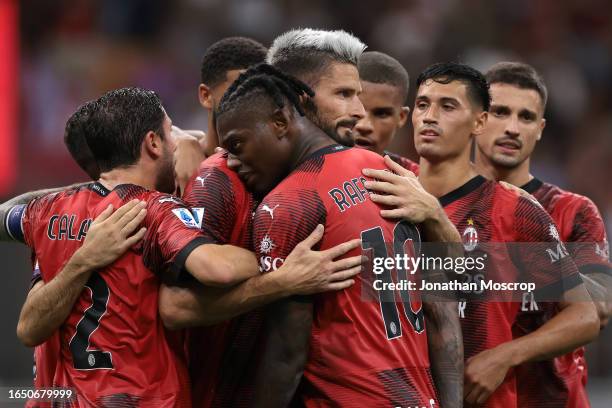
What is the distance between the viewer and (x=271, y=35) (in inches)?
541

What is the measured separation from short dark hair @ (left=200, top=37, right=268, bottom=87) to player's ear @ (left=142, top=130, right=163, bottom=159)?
1.28m

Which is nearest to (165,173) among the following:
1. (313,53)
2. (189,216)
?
(189,216)

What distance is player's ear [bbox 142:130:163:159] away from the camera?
480 cm

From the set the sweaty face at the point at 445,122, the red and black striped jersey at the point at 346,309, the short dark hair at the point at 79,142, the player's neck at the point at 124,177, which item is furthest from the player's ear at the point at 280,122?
the sweaty face at the point at 445,122

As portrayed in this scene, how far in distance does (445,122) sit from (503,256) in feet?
2.76

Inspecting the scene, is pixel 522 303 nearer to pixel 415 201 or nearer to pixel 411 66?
pixel 415 201

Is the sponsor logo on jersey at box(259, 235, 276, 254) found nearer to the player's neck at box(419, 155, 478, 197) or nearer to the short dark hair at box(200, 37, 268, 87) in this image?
the player's neck at box(419, 155, 478, 197)

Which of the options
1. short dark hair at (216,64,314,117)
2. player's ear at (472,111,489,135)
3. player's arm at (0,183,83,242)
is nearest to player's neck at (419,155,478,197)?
player's ear at (472,111,489,135)

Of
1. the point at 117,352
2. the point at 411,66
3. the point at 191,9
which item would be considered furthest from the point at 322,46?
the point at 191,9

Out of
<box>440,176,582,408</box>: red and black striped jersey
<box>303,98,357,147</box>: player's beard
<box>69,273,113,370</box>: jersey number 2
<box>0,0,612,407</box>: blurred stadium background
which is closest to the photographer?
<box>69,273,113,370</box>: jersey number 2

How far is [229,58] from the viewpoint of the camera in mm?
6039

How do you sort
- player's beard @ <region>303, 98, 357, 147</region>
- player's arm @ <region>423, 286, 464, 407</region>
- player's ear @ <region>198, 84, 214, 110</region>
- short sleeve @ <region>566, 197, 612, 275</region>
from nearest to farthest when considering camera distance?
1. player's arm @ <region>423, 286, 464, 407</region>
2. player's beard @ <region>303, 98, 357, 147</region>
3. short sleeve @ <region>566, 197, 612, 275</region>
4. player's ear @ <region>198, 84, 214, 110</region>

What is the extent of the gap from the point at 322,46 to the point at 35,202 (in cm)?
170

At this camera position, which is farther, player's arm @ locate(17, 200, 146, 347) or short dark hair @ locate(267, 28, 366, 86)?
short dark hair @ locate(267, 28, 366, 86)
